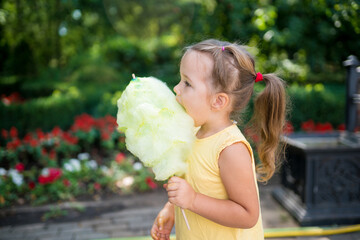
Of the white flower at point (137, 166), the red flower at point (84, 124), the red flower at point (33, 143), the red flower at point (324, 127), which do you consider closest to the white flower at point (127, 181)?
the white flower at point (137, 166)

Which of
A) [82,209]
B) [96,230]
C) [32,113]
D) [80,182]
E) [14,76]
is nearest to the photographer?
[96,230]

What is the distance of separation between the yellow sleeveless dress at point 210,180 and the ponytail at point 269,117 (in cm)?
21

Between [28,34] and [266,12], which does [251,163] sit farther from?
[28,34]

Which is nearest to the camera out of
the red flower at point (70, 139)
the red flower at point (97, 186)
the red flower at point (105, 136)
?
the red flower at point (97, 186)

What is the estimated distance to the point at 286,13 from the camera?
232 inches

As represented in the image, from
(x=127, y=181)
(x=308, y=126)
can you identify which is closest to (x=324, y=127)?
(x=308, y=126)

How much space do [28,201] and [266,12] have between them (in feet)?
14.1

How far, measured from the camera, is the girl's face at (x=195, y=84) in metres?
1.38

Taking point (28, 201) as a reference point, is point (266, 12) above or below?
above

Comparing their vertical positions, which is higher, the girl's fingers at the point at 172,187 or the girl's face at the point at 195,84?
the girl's face at the point at 195,84

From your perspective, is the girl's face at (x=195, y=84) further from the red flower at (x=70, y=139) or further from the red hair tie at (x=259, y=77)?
the red flower at (x=70, y=139)

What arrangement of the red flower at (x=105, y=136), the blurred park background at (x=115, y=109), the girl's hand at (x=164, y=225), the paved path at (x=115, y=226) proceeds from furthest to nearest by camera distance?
the red flower at (x=105, y=136), the blurred park background at (x=115, y=109), the paved path at (x=115, y=226), the girl's hand at (x=164, y=225)

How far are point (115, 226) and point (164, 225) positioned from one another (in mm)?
1877

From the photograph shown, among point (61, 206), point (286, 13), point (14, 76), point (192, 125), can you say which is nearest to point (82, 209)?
point (61, 206)
